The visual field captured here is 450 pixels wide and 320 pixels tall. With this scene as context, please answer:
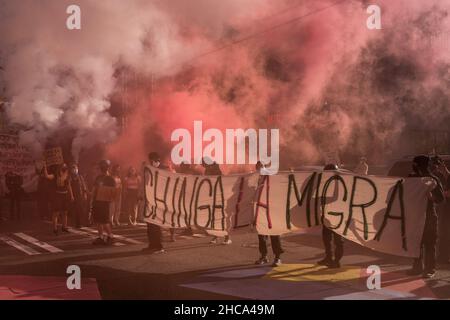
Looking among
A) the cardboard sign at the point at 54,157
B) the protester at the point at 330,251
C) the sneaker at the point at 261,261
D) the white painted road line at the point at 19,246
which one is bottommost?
the white painted road line at the point at 19,246

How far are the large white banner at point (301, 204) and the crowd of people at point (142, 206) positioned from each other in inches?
11.9

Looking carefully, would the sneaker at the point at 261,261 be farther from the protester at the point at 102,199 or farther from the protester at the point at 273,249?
the protester at the point at 102,199

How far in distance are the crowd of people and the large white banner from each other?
30cm

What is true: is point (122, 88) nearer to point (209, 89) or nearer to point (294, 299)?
point (209, 89)

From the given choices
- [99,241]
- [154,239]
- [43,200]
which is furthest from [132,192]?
[154,239]

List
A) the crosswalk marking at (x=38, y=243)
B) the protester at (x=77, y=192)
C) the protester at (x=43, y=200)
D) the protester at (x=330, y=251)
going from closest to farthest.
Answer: the protester at (x=330, y=251) < the crosswalk marking at (x=38, y=243) < the protester at (x=77, y=192) < the protester at (x=43, y=200)

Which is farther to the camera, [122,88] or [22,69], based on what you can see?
[122,88]

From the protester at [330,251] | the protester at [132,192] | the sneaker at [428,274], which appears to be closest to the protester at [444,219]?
the sneaker at [428,274]

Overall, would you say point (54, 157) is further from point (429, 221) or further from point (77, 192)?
point (429, 221)

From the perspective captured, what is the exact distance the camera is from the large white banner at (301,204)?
7.11 metres

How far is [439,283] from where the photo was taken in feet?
23.1

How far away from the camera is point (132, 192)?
13.8 m
